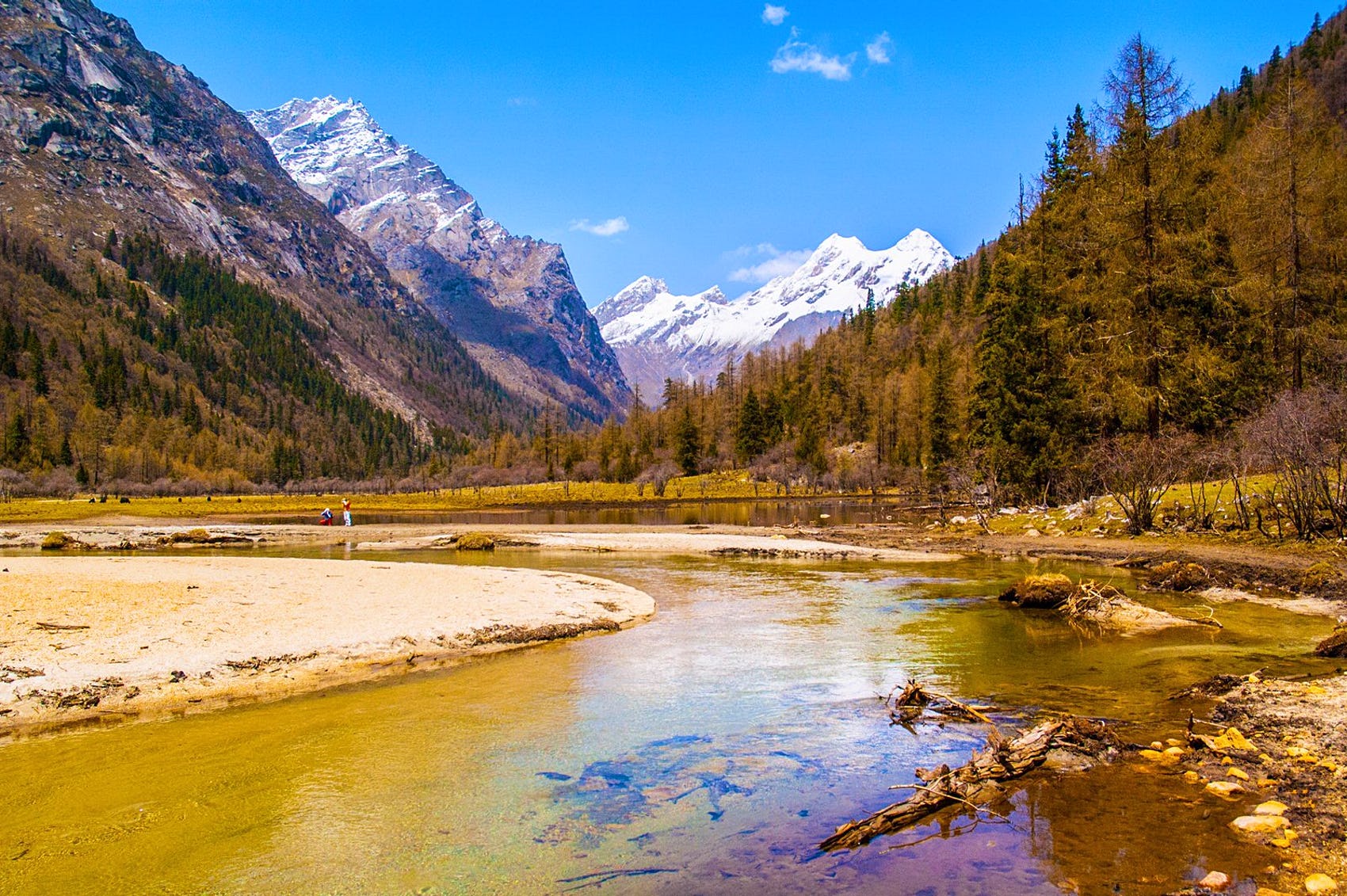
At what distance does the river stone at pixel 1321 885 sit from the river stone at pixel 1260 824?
43.5 inches

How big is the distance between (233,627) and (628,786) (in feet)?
40.5

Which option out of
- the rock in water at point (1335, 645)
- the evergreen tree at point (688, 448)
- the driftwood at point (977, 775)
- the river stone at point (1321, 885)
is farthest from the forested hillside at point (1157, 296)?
the evergreen tree at point (688, 448)

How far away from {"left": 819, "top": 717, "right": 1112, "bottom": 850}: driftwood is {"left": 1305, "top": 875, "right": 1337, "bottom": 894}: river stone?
9.97ft

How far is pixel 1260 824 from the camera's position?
7449mm

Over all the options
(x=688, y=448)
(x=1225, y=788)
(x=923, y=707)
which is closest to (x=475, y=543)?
(x=923, y=707)

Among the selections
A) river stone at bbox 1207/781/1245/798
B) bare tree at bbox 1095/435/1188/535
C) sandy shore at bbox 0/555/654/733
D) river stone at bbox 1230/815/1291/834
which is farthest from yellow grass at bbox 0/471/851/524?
river stone at bbox 1230/815/1291/834

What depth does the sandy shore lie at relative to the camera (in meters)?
13.2

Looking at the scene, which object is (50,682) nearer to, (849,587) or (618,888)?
(618,888)

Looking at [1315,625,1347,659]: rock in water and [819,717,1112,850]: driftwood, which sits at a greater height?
[1315,625,1347,659]: rock in water

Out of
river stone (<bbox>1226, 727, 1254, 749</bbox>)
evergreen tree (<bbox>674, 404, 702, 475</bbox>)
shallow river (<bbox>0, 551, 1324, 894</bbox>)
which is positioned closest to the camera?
shallow river (<bbox>0, 551, 1324, 894</bbox>)

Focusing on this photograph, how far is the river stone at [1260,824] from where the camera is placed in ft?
24.1

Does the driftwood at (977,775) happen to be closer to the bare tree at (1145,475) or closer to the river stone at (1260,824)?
the river stone at (1260,824)

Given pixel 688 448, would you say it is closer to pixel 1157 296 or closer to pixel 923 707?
pixel 1157 296

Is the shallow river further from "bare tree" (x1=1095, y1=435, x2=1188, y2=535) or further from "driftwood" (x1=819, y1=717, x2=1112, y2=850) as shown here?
"bare tree" (x1=1095, y1=435, x2=1188, y2=535)
